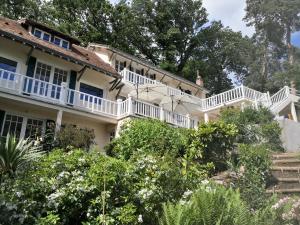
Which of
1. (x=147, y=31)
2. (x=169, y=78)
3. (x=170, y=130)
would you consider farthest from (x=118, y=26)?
(x=170, y=130)

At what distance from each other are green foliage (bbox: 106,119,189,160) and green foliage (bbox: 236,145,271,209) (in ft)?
8.53

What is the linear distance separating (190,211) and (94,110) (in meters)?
12.2

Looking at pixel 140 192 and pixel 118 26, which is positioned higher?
pixel 118 26

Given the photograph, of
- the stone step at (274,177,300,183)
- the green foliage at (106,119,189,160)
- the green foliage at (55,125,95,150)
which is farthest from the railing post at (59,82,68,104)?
the stone step at (274,177,300,183)

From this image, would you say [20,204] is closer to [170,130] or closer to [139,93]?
[170,130]

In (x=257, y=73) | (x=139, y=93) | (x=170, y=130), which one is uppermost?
(x=257, y=73)

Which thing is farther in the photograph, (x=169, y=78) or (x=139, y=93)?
(x=169, y=78)

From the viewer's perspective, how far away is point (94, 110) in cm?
1627

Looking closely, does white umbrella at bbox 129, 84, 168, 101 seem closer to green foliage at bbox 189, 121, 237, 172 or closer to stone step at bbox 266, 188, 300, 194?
green foliage at bbox 189, 121, 237, 172

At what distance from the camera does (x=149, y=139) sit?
40.4ft

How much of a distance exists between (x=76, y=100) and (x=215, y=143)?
761 centimetres

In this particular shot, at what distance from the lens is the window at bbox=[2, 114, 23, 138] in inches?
576

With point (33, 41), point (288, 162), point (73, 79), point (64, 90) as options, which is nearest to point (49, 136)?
point (64, 90)

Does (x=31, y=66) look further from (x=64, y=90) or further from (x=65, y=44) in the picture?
(x=65, y=44)
